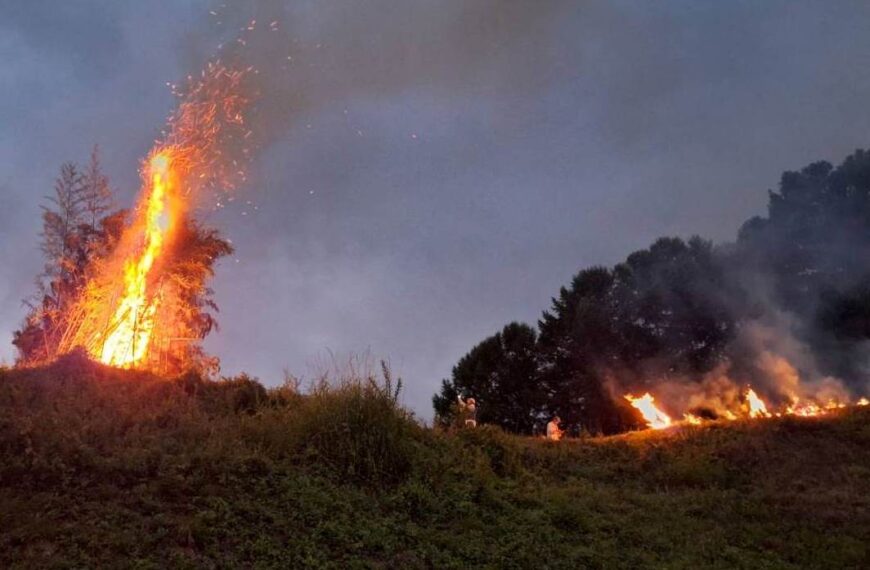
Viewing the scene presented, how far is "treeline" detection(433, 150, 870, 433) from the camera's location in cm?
3688

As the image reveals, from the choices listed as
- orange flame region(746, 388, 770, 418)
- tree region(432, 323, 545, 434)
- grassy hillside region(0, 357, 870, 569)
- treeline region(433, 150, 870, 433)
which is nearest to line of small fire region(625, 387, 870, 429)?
orange flame region(746, 388, 770, 418)

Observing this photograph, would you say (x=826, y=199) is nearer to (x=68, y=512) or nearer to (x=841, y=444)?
(x=841, y=444)

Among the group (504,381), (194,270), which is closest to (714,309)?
(504,381)

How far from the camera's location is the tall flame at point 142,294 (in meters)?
14.2

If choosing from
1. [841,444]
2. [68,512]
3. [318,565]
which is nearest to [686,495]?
[841,444]

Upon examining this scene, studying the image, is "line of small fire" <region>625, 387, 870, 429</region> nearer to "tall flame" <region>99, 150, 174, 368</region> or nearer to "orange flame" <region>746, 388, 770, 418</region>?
"orange flame" <region>746, 388, 770, 418</region>

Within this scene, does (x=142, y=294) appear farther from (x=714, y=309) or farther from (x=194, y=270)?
(x=714, y=309)

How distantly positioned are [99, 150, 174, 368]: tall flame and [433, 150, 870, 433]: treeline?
79.6 feet

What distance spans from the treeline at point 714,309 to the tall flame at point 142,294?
955 inches

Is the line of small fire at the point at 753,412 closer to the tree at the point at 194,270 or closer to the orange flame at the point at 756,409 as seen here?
the orange flame at the point at 756,409

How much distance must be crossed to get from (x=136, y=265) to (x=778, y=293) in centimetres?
3387

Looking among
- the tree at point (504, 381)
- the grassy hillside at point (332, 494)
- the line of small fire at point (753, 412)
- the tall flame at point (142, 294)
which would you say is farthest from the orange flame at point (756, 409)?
the tree at point (504, 381)

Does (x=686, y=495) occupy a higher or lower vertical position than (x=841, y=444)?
lower

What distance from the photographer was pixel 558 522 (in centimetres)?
900
